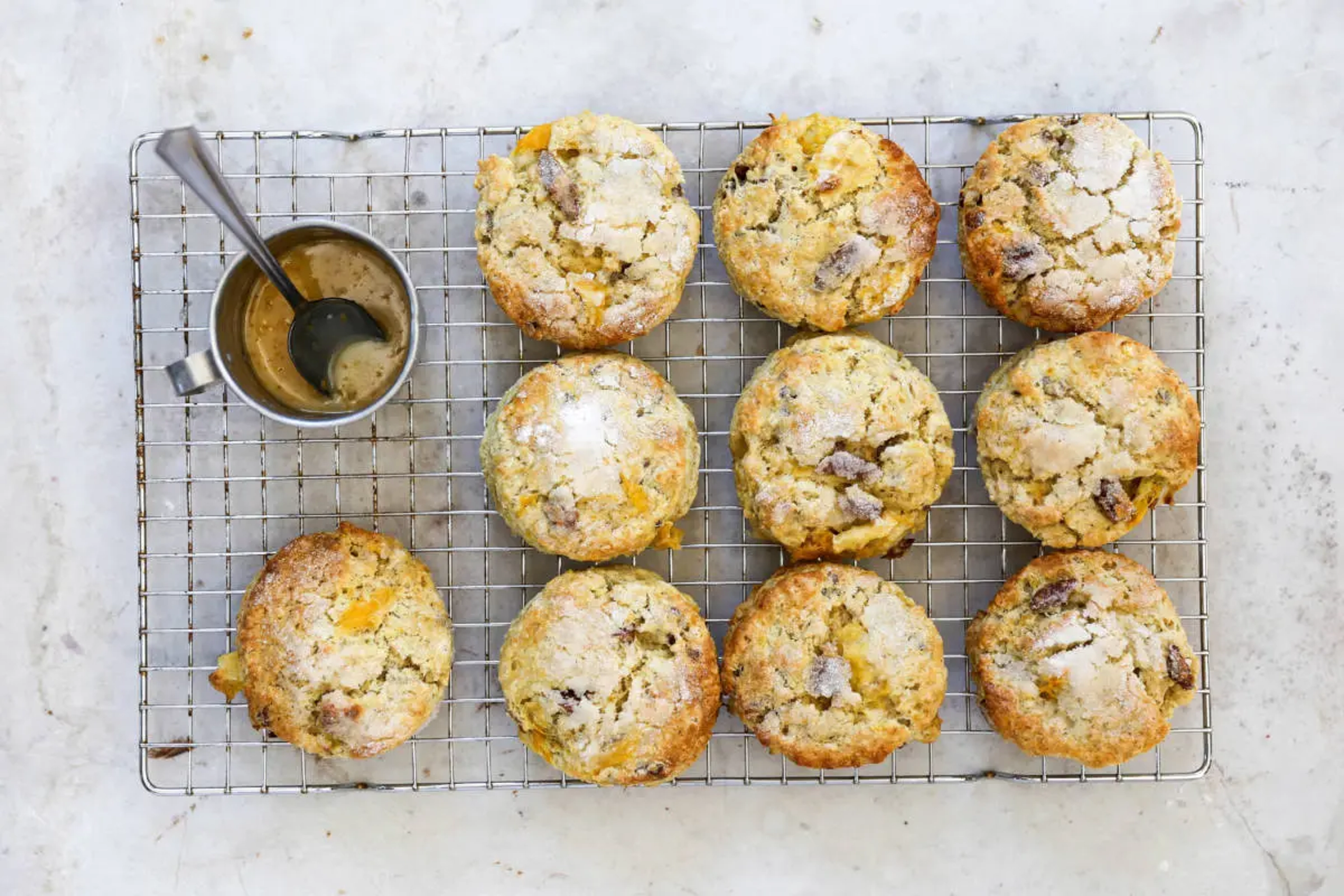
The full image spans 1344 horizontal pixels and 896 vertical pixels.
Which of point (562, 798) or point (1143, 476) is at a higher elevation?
point (1143, 476)

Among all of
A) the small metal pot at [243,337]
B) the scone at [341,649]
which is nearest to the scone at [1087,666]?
the scone at [341,649]

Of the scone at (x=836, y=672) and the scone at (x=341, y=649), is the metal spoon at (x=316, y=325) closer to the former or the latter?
the scone at (x=341, y=649)

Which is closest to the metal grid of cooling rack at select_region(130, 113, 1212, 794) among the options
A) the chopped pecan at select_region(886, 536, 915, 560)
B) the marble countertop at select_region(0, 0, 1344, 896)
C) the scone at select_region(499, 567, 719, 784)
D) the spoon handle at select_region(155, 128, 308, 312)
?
the marble countertop at select_region(0, 0, 1344, 896)

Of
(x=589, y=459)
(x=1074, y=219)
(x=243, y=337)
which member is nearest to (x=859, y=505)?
(x=589, y=459)

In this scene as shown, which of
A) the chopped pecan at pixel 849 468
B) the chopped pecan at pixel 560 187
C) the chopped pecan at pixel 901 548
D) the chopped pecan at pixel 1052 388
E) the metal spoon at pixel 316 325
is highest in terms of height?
the chopped pecan at pixel 560 187

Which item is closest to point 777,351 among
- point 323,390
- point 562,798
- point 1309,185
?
point 323,390

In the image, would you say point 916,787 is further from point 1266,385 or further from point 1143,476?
point 1266,385

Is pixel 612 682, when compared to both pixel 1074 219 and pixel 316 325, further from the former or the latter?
pixel 1074 219
